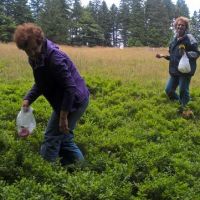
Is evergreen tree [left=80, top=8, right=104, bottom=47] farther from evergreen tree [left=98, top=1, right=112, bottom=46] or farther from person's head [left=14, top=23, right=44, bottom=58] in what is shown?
person's head [left=14, top=23, right=44, bottom=58]

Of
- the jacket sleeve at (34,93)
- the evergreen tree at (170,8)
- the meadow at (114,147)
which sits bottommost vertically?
the meadow at (114,147)

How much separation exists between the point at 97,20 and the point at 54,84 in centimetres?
5732

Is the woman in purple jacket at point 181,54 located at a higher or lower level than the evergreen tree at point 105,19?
lower

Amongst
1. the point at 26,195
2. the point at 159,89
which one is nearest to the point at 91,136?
the point at 26,195

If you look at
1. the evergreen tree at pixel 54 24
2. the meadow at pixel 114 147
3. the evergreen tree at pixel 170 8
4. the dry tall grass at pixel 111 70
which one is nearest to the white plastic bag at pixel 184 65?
the meadow at pixel 114 147

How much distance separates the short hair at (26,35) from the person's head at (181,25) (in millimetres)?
4406

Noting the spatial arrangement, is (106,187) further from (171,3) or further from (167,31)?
(171,3)

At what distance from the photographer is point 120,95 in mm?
10211

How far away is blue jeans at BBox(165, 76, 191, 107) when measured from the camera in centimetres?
941

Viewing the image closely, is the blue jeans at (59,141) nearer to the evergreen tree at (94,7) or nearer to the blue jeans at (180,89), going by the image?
the blue jeans at (180,89)

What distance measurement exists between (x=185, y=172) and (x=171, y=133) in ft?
5.98

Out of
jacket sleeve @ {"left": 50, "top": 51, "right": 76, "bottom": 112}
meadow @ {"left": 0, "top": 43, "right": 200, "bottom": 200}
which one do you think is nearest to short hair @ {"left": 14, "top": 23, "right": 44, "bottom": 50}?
jacket sleeve @ {"left": 50, "top": 51, "right": 76, "bottom": 112}

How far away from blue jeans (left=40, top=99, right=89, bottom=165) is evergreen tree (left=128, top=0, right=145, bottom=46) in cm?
4810

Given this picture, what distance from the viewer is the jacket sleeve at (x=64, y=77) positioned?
210 inches
